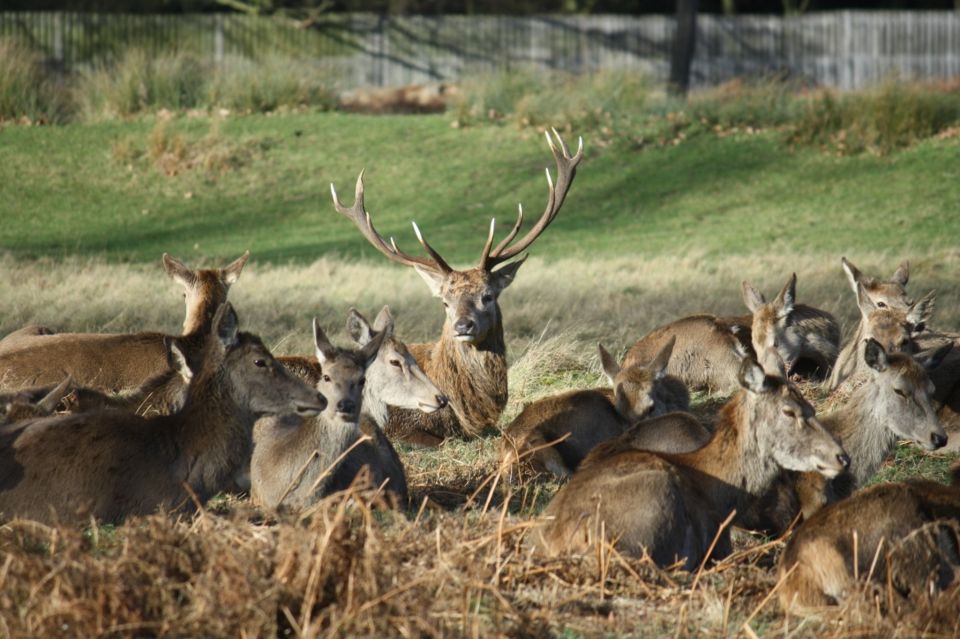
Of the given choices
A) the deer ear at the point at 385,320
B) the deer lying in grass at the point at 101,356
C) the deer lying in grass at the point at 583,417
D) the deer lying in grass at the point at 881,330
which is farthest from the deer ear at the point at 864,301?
the deer lying in grass at the point at 101,356

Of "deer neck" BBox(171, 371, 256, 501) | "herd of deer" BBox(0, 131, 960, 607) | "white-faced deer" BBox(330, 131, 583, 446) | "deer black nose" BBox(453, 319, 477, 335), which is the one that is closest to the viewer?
"herd of deer" BBox(0, 131, 960, 607)

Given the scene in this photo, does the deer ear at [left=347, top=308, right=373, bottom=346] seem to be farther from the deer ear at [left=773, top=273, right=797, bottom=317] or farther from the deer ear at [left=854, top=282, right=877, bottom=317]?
the deer ear at [left=854, top=282, right=877, bottom=317]

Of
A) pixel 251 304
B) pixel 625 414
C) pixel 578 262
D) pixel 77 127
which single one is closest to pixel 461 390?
pixel 625 414

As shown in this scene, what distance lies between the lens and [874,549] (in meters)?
5.91

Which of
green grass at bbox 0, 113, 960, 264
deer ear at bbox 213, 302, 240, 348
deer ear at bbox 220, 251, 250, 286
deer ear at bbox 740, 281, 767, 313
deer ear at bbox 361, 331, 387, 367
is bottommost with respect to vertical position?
green grass at bbox 0, 113, 960, 264

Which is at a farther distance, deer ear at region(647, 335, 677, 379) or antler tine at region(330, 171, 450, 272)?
antler tine at region(330, 171, 450, 272)

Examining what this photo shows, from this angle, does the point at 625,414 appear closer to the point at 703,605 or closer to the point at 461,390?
the point at 461,390

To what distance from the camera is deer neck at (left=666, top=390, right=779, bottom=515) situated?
681cm

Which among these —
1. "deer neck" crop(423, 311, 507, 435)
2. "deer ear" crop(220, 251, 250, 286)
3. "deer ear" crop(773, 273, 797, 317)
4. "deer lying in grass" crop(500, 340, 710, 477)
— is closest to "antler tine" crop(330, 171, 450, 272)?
"deer neck" crop(423, 311, 507, 435)

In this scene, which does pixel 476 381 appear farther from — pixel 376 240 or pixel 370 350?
pixel 370 350

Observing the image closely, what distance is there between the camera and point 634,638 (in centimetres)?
542

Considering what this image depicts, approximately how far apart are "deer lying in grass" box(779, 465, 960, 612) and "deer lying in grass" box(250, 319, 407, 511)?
7.43ft

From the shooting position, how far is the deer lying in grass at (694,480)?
6.28 m

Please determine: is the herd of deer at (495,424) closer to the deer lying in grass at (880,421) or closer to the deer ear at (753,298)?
the deer lying in grass at (880,421)
